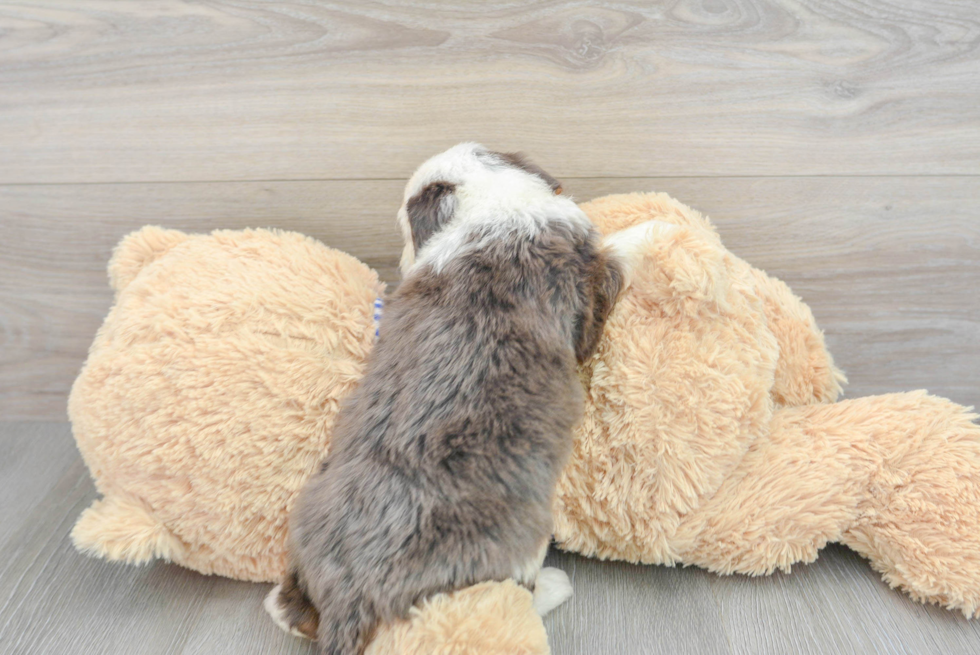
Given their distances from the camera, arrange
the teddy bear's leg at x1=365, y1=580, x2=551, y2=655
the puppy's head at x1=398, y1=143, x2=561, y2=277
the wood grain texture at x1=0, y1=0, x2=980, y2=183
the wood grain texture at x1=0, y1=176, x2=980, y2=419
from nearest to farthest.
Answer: the teddy bear's leg at x1=365, y1=580, x2=551, y2=655
the puppy's head at x1=398, y1=143, x2=561, y2=277
the wood grain texture at x1=0, y1=0, x2=980, y2=183
the wood grain texture at x1=0, y1=176, x2=980, y2=419

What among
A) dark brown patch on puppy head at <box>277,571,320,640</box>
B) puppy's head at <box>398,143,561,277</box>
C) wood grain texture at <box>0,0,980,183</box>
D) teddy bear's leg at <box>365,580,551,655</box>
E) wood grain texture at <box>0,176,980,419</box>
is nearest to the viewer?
teddy bear's leg at <box>365,580,551,655</box>

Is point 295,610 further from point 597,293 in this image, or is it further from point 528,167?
point 528,167

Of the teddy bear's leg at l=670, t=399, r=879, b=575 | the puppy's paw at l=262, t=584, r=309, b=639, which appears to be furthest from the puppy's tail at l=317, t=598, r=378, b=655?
the teddy bear's leg at l=670, t=399, r=879, b=575

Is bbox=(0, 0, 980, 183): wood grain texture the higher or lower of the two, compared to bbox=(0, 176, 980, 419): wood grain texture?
higher

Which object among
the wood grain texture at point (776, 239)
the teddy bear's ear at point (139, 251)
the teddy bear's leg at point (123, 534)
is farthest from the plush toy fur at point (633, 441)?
the wood grain texture at point (776, 239)

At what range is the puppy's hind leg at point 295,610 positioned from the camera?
2.78 feet

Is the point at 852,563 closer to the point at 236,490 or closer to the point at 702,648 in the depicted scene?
the point at 702,648

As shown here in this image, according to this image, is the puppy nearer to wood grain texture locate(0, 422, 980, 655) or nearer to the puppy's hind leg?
the puppy's hind leg

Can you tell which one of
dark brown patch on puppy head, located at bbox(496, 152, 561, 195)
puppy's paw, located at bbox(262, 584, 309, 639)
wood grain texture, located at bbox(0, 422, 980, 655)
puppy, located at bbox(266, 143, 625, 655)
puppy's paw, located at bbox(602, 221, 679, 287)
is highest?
dark brown patch on puppy head, located at bbox(496, 152, 561, 195)

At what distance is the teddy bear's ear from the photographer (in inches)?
44.4

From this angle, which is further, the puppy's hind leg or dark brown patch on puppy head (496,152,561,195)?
dark brown patch on puppy head (496,152,561,195)

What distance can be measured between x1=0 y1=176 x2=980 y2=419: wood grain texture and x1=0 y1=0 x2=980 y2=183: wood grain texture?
39 mm

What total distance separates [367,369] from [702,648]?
0.59 m

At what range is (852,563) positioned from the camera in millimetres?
1029
